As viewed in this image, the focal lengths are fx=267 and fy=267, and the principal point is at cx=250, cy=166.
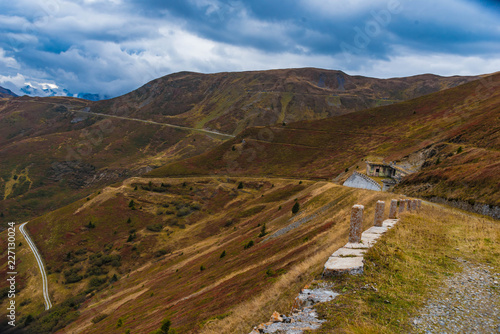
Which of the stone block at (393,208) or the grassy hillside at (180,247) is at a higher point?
the stone block at (393,208)

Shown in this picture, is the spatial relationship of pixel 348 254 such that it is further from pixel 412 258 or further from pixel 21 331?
pixel 21 331

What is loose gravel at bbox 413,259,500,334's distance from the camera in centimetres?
699

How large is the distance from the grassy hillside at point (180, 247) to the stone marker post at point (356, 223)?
86.8 inches

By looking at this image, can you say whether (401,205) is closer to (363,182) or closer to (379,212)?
(379,212)

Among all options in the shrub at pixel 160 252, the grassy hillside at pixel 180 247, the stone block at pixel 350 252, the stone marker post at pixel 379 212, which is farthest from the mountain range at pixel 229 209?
the stone marker post at pixel 379 212

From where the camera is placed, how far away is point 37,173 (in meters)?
177

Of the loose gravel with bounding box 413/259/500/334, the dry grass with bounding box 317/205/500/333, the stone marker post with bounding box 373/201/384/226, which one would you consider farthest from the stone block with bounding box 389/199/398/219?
the loose gravel with bounding box 413/259/500/334

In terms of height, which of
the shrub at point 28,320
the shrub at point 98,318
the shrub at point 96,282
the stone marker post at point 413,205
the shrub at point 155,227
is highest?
the stone marker post at point 413,205

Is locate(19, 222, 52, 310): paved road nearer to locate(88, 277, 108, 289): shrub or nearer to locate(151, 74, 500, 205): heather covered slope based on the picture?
locate(88, 277, 108, 289): shrub

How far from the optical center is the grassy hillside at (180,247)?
18812mm

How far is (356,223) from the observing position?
13.1 meters

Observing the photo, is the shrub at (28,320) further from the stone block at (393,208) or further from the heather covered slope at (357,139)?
the stone block at (393,208)

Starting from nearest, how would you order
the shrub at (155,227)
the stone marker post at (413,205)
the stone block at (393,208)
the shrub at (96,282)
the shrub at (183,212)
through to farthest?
the stone block at (393,208)
the stone marker post at (413,205)
the shrub at (96,282)
the shrub at (155,227)
the shrub at (183,212)

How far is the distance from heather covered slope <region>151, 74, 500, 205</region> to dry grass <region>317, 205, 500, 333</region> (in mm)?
58581
